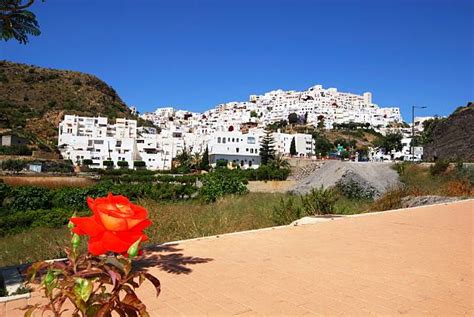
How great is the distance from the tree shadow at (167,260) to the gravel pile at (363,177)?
1210cm

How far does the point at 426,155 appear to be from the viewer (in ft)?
129

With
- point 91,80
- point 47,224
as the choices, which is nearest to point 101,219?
point 47,224

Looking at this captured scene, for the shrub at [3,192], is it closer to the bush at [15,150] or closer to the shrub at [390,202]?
the shrub at [390,202]

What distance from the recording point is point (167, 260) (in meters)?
4.82

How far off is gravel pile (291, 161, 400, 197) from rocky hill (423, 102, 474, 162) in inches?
440

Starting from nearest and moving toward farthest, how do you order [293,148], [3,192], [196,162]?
[3,192] < [196,162] < [293,148]

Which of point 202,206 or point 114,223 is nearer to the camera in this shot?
point 114,223

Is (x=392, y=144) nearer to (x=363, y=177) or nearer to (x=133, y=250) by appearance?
(x=363, y=177)

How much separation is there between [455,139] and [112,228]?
37.8 meters

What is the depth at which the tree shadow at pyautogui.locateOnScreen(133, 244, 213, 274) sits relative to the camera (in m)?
4.39

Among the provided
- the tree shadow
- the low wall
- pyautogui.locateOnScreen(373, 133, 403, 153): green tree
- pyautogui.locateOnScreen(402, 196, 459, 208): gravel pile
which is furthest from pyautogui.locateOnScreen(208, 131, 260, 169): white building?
the tree shadow

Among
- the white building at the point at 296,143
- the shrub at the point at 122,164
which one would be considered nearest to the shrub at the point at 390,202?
the shrub at the point at 122,164

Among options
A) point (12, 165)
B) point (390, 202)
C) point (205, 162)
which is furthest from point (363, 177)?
point (12, 165)

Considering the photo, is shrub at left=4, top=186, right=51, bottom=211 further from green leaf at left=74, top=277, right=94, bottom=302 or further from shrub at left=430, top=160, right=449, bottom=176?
green leaf at left=74, top=277, right=94, bottom=302
